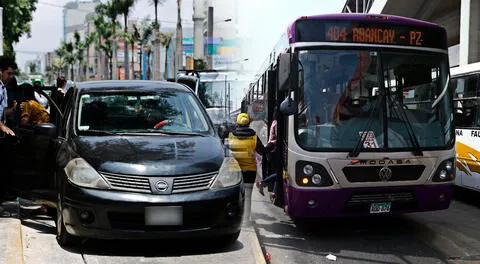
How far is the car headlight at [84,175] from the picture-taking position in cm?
493

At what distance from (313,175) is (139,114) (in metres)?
2.14

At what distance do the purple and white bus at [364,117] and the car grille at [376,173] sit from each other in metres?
0.01

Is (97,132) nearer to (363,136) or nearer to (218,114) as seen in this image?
(363,136)

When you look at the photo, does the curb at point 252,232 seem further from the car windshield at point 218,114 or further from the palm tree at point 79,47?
the palm tree at point 79,47

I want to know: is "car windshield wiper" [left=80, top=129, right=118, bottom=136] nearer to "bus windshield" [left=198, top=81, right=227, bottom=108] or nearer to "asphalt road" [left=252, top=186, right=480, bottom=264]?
"asphalt road" [left=252, top=186, right=480, bottom=264]

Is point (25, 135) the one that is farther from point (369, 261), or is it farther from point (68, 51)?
point (68, 51)

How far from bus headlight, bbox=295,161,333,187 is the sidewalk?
3127mm

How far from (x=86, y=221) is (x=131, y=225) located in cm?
43

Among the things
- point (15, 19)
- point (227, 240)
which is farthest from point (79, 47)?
point (227, 240)

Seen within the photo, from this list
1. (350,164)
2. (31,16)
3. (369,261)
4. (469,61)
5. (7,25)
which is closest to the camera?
(369,261)

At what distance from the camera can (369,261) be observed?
18.8 ft

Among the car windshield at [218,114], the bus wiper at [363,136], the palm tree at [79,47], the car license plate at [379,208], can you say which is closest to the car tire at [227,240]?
the bus wiper at [363,136]

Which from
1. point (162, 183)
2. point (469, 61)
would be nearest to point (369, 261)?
point (162, 183)

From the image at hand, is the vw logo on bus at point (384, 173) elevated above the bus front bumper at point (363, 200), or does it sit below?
above
